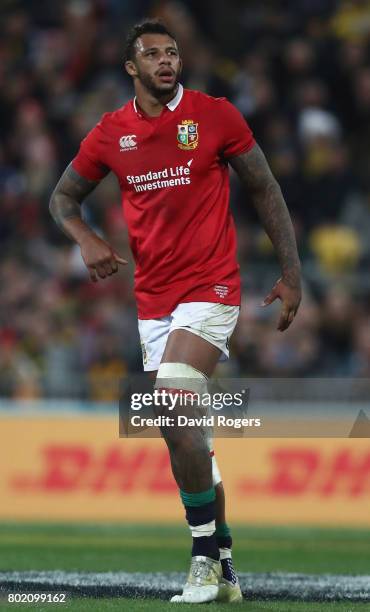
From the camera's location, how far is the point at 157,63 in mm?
6957

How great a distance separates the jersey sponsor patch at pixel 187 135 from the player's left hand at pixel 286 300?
79cm

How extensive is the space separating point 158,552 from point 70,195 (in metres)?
3.88

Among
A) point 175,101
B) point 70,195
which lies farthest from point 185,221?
point 70,195

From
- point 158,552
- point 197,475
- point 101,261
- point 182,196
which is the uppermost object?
point 182,196

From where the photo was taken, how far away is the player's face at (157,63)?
6.91 meters

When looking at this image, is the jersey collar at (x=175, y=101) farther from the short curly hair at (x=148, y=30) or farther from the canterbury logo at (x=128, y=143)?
the short curly hair at (x=148, y=30)

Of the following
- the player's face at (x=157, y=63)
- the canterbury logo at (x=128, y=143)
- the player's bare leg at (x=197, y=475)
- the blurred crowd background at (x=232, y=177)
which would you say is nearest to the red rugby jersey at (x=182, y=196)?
the canterbury logo at (x=128, y=143)

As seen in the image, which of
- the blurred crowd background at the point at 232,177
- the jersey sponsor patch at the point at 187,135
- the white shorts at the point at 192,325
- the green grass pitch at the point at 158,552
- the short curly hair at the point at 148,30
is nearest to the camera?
the green grass pitch at the point at 158,552

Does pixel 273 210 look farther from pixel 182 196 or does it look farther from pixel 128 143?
pixel 128 143

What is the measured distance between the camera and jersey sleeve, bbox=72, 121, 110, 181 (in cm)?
712

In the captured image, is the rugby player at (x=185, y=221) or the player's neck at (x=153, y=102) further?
the player's neck at (x=153, y=102)

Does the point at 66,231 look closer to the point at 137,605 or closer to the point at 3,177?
the point at 137,605

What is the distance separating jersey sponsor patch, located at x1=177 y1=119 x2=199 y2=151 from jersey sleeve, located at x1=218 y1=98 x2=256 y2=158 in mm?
128

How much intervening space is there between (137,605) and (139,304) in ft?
4.89
